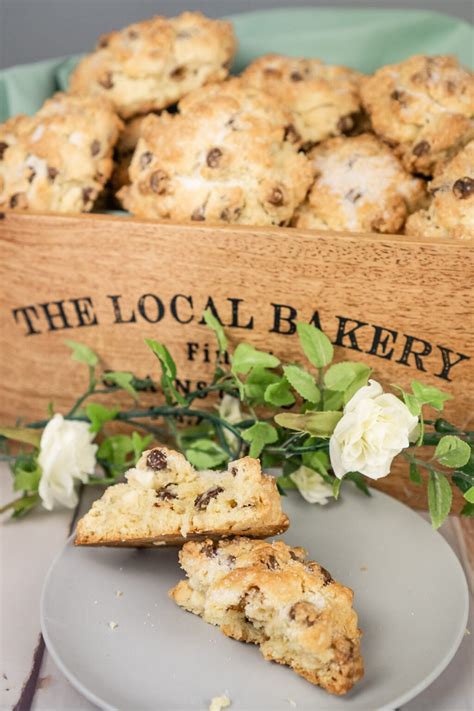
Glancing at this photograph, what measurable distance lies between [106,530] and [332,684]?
0.33 m

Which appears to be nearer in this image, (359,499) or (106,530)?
(106,530)

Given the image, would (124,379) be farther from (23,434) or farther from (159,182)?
(159,182)

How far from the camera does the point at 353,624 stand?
94cm

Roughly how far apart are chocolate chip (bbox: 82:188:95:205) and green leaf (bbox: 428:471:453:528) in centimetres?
70

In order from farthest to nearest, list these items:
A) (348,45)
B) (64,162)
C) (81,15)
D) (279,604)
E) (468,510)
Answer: (81,15), (348,45), (64,162), (468,510), (279,604)

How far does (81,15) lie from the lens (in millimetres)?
2158

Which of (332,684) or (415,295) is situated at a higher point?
(415,295)

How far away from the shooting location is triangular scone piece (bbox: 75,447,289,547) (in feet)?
3.30

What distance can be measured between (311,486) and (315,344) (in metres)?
0.22

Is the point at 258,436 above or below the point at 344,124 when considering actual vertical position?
below

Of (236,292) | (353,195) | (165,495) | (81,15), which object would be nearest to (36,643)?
(165,495)

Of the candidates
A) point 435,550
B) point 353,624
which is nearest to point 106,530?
point 353,624

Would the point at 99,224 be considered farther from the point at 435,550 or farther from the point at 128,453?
the point at 435,550

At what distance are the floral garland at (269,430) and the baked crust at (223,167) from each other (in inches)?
6.8
